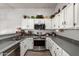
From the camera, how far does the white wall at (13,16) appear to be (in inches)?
156

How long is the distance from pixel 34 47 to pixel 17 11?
132 cm

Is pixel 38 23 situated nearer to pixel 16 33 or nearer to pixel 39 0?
pixel 16 33

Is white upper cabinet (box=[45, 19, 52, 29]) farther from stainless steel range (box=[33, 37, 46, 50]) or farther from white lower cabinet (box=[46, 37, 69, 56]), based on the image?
white lower cabinet (box=[46, 37, 69, 56])

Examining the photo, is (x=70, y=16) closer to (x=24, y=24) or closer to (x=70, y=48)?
(x=70, y=48)

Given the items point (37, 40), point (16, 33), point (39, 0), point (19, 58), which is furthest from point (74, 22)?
point (16, 33)

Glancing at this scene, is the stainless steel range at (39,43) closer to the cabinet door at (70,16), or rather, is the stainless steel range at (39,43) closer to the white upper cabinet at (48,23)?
the white upper cabinet at (48,23)

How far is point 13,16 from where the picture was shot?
4215mm

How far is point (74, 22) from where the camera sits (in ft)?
5.42

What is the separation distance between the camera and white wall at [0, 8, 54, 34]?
3953 millimetres

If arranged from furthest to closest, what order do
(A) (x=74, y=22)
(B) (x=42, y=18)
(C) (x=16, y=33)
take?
(B) (x=42, y=18)
(C) (x=16, y=33)
(A) (x=74, y=22)

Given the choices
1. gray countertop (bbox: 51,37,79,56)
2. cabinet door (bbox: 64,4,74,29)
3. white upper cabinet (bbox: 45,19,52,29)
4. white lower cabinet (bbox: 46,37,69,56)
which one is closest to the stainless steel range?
white upper cabinet (bbox: 45,19,52,29)

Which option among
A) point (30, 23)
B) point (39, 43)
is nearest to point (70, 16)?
point (39, 43)

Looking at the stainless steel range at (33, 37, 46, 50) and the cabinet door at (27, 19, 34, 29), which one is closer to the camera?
the stainless steel range at (33, 37, 46, 50)

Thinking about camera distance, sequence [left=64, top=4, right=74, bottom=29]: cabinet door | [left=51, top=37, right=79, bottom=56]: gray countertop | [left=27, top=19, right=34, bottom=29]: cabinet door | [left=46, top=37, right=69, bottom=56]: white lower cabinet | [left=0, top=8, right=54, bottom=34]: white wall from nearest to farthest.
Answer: [left=51, top=37, right=79, bottom=56]: gray countertop < [left=46, top=37, right=69, bottom=56]: white lower cabinet < [left=64, top=4, right=74, bottom=29]: cabinet door < [left=0, top=8, right=54, bottom=34]: white wall < [left=27, top=19, right=34, bottom=29]: cabinet door
